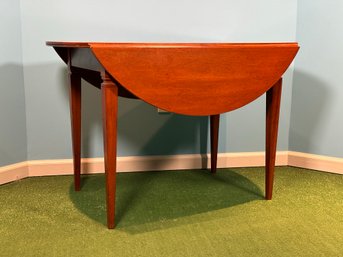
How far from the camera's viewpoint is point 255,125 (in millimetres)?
2264

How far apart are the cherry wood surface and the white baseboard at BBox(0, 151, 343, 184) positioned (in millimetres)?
653

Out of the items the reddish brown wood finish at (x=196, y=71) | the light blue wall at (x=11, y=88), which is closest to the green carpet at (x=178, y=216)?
the light blue wall at (x=11, y=88)

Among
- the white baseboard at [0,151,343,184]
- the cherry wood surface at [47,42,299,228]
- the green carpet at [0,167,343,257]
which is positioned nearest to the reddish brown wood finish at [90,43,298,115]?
the cherry wood surface at [47,42,299,228]

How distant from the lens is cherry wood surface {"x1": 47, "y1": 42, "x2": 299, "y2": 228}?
1330 mm

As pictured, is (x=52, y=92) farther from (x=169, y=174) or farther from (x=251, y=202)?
(x=251, y=202)

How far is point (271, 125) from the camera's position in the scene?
67.2 inches

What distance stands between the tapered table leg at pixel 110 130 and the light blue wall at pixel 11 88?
0.76 meters

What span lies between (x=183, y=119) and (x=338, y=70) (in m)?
0.81

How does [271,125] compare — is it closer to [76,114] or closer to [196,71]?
[196,71]

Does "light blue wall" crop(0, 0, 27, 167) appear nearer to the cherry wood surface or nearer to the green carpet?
the green carpet

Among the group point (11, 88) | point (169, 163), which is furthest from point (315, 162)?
point (11, 88)

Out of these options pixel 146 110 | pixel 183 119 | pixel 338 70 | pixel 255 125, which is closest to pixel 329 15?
pixel 338 70

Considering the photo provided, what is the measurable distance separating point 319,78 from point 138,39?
36.9 inches

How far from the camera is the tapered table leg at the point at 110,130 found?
1372 millimetres
